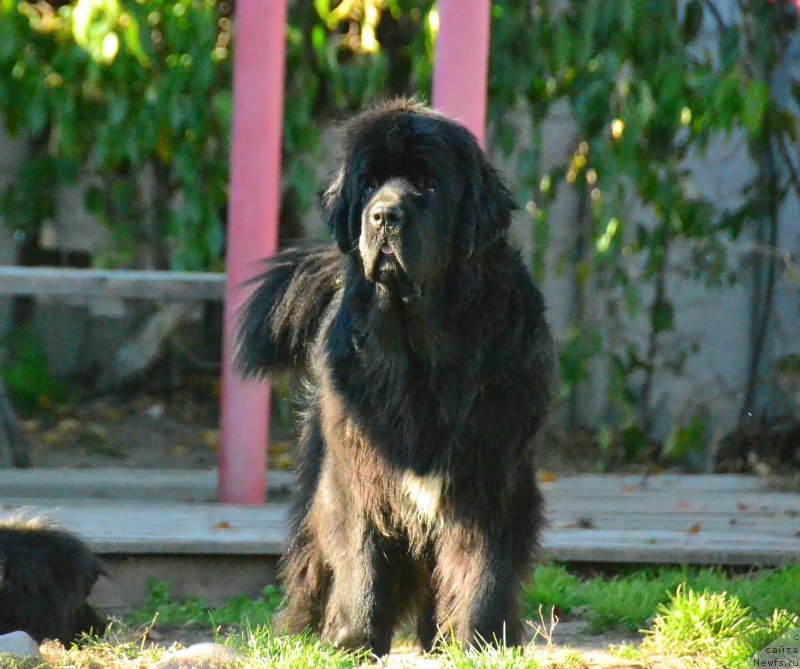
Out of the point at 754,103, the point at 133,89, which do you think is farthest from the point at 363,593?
the point at 133,89

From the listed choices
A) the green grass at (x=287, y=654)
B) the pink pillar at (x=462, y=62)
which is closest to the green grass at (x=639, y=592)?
the green grass at (x=287, y=654)

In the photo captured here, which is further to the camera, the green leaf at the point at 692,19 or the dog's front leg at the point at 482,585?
the green leaf at the point at 692,19

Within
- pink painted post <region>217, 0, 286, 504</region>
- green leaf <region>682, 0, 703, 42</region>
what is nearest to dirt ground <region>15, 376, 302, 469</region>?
pink painted post <region>217, 0, 286, 504</region>

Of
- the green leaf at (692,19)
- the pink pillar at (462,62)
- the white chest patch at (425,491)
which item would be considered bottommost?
the white chest patch at (425,491)

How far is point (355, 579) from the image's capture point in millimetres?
3141

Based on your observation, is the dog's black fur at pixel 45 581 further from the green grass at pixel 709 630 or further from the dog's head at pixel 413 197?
the green grass at pixel 709 630

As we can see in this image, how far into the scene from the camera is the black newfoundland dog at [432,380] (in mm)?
2982

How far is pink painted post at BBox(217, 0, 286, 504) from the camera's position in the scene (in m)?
4.95

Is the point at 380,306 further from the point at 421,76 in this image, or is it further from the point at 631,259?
the point at 631,259

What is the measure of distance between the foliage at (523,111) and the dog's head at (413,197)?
103 inches

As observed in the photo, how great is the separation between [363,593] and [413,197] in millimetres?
1020

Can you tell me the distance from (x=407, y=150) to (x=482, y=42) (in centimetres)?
167

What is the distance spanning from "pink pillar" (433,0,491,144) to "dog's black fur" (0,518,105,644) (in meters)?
2.04

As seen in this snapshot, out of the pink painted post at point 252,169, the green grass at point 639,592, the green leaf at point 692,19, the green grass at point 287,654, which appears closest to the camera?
the green grass at point 287,654
